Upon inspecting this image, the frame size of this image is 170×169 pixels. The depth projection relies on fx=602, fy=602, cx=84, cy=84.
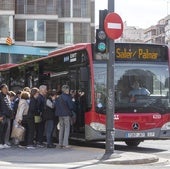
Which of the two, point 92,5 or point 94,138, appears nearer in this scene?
point 94,138

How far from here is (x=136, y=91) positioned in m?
17.4

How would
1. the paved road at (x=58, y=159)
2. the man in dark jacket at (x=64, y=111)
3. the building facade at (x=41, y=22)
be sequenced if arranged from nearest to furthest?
1. the paved road at (x=58, y=159)
2. the man in dark jacket at (x=64, y=111)
3. the building facade at (x=41, y=22)

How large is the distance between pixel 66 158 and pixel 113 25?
11.5 ft

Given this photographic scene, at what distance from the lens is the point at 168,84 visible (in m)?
17.8

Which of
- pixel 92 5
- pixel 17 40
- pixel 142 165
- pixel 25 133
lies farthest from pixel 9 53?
pixel 142 165

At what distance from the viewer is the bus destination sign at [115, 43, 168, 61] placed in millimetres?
17688

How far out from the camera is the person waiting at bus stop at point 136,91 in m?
17.4

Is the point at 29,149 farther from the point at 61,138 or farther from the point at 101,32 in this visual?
the point at 101,32

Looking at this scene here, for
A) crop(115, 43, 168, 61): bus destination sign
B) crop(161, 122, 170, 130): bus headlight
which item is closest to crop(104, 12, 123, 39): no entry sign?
crop(115, 43, 168, 61): bus destination sign

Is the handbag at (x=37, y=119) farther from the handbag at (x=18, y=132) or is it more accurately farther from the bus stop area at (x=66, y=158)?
the bus stop area at (x=66, y=158)

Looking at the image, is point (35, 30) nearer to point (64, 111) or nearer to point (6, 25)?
point (6, 25)

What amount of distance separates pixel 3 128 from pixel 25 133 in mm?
787

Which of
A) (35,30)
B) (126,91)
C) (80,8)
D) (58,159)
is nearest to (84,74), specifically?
(126,91)

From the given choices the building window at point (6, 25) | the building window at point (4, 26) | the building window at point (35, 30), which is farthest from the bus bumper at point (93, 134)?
the building window at point (35, 30)
